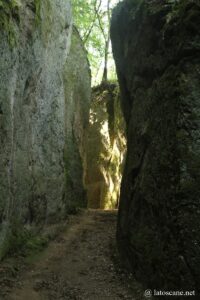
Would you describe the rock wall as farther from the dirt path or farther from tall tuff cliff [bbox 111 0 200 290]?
tall tuff cliff [bbox 111 0 200 290]

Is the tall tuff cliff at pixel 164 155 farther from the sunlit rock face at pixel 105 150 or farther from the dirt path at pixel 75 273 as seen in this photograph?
the sunlit rock face at pixel 105 150

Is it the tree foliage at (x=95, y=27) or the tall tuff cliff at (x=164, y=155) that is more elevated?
the tree foliage at (x=95, y=27)

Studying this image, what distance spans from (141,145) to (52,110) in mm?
4414

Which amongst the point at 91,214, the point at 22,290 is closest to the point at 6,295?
the point at 22,290

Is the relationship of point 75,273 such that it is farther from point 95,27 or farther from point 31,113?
point 95,27

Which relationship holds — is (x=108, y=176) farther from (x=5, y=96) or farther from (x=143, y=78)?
(x=5, y=96)

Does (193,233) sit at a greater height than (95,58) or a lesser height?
lesser

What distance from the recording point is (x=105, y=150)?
20.0m

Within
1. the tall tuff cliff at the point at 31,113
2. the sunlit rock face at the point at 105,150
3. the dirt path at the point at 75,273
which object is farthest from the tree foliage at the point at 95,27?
the dirt path at the point at 75,273

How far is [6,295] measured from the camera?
273 inches

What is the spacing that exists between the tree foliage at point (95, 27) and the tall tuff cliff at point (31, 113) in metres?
9.51

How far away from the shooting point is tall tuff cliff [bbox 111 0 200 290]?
6258mm

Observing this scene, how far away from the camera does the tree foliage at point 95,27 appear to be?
75.7ft

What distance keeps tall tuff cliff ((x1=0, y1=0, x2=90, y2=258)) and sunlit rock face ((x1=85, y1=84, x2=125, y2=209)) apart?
564 cm
